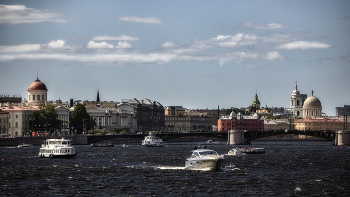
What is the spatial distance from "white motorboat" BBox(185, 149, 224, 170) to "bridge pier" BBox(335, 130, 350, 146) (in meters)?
82.2

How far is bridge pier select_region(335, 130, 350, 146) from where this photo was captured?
140875 mm

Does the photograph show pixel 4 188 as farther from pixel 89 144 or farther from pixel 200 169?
pixel 89 144

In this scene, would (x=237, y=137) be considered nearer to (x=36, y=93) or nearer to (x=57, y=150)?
(x=36, y=93)

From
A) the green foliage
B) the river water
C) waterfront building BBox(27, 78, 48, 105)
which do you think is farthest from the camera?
waterfront building BBox(27, 78, 48, 105)

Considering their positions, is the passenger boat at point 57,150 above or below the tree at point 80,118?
below

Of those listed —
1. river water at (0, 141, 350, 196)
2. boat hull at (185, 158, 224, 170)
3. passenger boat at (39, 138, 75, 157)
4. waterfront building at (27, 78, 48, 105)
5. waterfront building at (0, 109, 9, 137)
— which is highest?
waterfront building at (27, 78, 48, 105)

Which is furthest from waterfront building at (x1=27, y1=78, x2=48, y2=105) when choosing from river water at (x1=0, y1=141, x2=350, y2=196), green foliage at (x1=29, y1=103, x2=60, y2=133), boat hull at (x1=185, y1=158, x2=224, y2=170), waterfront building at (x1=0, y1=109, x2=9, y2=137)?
boat hull at (x1=185, y1=158, x2=224, y2=170)

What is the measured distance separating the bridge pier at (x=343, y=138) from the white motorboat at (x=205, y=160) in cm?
8218

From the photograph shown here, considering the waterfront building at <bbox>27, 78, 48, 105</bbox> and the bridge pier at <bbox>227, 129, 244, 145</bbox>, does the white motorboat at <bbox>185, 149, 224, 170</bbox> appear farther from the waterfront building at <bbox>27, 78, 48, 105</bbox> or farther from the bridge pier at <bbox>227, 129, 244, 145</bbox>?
the waterfront building at <bbox>27, 78, 48, 105</bbox>

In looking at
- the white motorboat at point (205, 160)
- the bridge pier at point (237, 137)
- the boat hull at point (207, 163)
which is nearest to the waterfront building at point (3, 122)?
the bridge pier at point (237, 137)

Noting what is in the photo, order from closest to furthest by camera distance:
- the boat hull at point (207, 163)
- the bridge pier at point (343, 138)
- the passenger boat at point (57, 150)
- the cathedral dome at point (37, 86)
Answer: the boat hull at point (207, 163), the passenger boat at point (57, 150), the bridge pier at point (343, 138), the cathedral dome at point (37, 86)

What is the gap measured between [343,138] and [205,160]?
83.7 m

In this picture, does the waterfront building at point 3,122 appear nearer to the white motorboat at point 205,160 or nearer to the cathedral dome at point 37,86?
Result: the cathedral dome at point 37,86

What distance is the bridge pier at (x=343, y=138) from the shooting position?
14088cm
